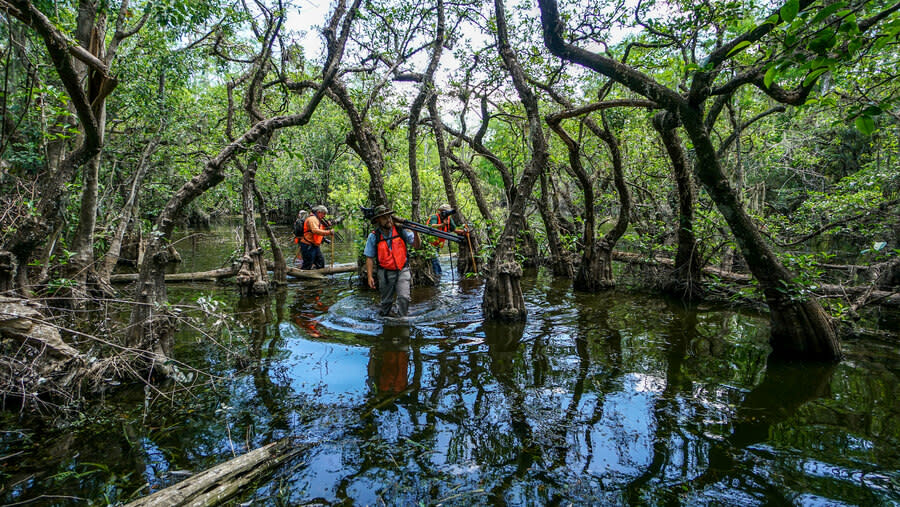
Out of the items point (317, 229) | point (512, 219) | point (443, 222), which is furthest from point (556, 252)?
point (317, 229)

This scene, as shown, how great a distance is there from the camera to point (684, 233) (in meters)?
8.83

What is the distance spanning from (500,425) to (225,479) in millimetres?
2356

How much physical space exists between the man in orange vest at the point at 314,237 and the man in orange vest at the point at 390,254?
430 centimetres

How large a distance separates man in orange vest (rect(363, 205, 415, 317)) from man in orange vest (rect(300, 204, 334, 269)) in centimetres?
430

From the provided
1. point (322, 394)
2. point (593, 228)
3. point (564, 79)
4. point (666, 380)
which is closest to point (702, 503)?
point (666, 380)

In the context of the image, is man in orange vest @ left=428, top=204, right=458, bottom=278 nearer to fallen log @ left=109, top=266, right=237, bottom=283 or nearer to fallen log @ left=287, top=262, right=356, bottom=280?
fallen log @ left=287, top=262, right=356, bottom=280

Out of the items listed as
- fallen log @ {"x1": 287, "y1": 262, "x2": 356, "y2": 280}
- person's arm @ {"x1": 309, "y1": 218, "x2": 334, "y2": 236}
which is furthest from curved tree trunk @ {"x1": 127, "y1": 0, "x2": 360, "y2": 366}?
fallen log @ {"x1": 287, "y1": 262, "x2": 356, "y2": 280}

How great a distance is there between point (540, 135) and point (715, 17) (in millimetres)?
3138

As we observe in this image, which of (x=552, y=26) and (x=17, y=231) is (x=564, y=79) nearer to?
(x=552, y=26)

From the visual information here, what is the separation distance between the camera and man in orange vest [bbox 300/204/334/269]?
470 inches

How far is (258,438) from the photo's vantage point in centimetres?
380

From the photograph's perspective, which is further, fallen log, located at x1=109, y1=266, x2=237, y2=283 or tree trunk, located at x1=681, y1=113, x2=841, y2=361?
fallen log, located at x1=109, y1=266, x2=237, y2=283

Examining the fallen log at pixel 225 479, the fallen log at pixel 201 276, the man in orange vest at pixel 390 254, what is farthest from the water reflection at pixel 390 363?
the fallen log at pixel 201 276

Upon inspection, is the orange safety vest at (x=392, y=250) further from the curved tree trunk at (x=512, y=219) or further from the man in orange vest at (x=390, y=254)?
the curved tree trunk at (x=512, y=219)
